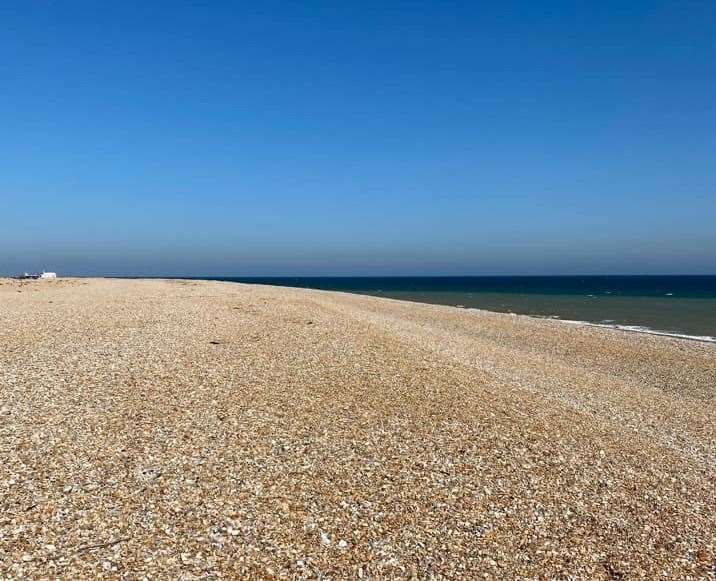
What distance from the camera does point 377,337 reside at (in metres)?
19.1

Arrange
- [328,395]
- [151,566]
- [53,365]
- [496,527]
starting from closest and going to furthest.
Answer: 1. [151,566]
2. [496,527]
3. [328,395]
4. [53,365]

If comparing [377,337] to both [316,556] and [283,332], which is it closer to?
[283,332]

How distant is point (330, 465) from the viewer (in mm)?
8062

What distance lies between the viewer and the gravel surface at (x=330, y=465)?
5.90 metres

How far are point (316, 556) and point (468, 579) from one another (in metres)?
1.74

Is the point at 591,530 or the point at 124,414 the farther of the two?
the point at 124,414

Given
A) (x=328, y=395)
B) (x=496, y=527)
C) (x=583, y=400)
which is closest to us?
(x=496, y=527)

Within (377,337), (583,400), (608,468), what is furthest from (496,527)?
(377,337)

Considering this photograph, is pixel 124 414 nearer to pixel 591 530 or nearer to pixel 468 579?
pixel 468 579

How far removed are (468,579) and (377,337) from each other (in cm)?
1351

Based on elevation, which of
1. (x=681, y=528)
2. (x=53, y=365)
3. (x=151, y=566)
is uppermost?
(x=53, y=365)

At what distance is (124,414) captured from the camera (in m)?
9.42

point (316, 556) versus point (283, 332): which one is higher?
point (283, 332)

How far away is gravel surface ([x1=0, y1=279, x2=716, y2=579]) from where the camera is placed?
5902 millimetres
